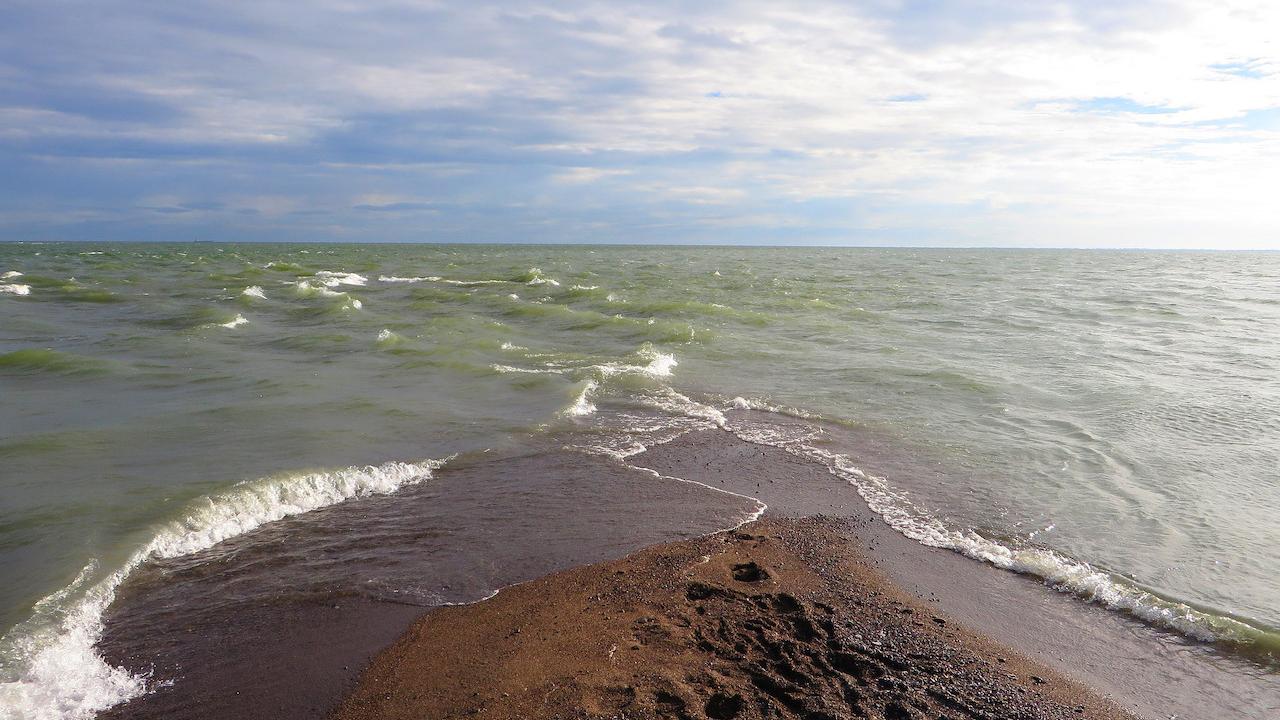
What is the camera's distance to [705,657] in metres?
4.30

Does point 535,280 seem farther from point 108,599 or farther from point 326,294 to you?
point 108,599

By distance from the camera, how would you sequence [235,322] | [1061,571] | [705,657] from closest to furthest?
[705,657] → [1061,571] → [235,322]

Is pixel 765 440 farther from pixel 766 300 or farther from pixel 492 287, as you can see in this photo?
pixel 492 287

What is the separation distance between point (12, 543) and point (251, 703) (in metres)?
3.71

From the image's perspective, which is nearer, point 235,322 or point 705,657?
point 705,657

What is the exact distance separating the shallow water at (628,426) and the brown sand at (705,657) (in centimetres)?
116

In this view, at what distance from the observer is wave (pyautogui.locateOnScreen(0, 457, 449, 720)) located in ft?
13.5

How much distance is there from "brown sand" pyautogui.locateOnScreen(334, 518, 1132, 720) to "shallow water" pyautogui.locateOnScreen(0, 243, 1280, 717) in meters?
1.16

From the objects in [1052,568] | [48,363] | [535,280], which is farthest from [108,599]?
[535,280]

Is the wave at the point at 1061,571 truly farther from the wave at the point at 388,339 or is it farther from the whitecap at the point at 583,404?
the wave at the point at 388,339

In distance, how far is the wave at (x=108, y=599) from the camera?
4109mm

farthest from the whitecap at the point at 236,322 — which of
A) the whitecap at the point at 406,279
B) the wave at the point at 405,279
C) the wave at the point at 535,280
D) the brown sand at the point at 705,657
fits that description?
the whitecap at the point at 406,279

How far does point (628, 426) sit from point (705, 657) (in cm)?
587

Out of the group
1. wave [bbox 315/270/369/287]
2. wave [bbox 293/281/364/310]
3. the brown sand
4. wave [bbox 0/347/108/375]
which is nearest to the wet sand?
the brown sand
